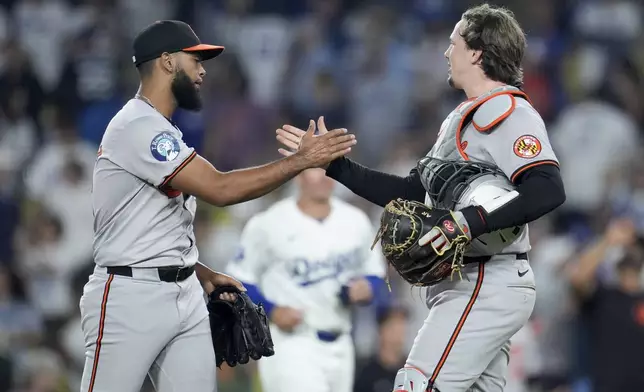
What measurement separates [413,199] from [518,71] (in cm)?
69

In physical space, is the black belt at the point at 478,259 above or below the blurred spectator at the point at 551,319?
above

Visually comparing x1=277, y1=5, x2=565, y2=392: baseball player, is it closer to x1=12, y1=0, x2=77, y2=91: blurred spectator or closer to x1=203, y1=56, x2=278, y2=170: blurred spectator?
x1=203, y1=56, x2=278, y2=170: blurred spectator

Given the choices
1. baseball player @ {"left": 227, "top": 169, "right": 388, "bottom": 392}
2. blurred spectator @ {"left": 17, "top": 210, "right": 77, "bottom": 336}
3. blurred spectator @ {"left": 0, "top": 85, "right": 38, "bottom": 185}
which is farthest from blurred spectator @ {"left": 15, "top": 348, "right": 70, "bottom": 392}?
baseball player @ {"left": 227, "top": 169, "right": 388, "bottom": 392}

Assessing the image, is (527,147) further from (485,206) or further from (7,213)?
(7,213)

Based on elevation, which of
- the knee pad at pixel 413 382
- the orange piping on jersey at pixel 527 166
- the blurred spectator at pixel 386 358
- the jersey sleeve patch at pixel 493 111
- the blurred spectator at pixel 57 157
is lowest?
the blurred spectator at pixel 386 358

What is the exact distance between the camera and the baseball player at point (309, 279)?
647 cm

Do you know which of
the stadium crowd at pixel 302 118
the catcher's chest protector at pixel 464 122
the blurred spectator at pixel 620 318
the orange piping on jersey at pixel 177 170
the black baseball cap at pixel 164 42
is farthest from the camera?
the stadium crowd at pixel 302 118

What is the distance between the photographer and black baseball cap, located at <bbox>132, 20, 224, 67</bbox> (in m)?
4.74

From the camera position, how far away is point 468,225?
4.11 metres

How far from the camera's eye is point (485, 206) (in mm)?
4152

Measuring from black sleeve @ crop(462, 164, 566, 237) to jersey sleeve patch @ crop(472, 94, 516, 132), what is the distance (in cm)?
27

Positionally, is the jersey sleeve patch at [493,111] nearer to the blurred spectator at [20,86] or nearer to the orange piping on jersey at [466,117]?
the orange piping on jersey at [466,117]

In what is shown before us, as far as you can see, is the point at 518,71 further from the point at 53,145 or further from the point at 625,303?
the point at 53,145

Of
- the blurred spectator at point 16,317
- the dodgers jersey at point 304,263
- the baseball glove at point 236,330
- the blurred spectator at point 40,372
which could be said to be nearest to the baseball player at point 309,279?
the dodgers jersey at point 304,263
